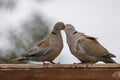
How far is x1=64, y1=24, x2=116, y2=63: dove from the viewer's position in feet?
13.3

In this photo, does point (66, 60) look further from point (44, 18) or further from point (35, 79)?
point (35, 79)

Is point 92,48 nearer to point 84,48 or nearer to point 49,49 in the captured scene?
point 84,48

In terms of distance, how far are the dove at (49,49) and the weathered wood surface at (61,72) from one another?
11.3 inches

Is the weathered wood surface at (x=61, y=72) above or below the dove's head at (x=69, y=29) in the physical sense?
below

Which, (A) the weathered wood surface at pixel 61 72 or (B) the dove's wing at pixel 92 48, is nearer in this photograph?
(A) the weathered wood surface at pixel 61 72

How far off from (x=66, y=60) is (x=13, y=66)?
2.88 m

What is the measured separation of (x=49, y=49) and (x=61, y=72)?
41cm

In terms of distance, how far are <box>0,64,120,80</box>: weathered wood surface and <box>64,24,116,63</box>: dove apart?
0.26m

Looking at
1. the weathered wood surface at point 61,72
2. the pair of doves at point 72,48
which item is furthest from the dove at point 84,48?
the weathered wood surface at point 61,72

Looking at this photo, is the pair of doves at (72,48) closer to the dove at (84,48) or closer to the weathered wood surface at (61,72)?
the dove at (84,48)

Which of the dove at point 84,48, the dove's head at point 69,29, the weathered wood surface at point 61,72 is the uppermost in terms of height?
the dove's head at point 69,29

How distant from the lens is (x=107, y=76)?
3734 millimetres

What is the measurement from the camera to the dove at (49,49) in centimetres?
406

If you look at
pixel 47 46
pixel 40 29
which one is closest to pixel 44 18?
pixel 40 29
